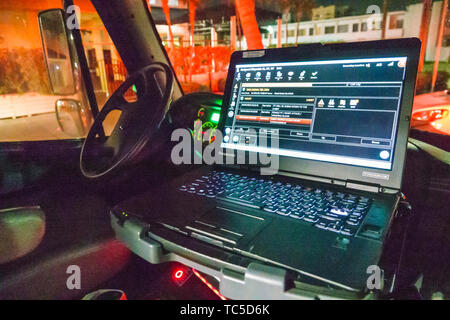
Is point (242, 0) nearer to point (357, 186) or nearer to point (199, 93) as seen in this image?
point (199, 93)

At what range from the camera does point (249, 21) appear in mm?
3127

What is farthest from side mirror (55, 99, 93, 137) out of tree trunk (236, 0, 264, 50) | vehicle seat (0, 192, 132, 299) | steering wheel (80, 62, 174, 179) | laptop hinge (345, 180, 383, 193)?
tree trunk (236, 0, 264, 50)

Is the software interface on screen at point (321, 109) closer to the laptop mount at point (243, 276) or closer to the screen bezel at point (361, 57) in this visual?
the screen bezel at point (361, 57)

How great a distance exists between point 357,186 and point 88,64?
6.06 feet

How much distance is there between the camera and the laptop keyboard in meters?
0.75

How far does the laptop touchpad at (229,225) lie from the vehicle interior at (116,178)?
0.18 feet

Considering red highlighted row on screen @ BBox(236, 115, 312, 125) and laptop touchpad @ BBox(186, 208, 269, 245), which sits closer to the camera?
laptop touchpad @ BBox(186, 208, 269, 245)

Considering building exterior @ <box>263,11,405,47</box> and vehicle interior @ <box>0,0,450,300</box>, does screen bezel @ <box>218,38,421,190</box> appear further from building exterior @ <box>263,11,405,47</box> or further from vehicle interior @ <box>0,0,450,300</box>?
building exterior @ <box>263,11,405,47</box>

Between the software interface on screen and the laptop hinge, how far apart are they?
63mm

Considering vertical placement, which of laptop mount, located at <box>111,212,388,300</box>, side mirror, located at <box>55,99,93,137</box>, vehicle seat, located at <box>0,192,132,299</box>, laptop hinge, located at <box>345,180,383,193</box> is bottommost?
vehicle seat, located at <box>0,192,132,299</box>

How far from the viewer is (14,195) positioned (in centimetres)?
179

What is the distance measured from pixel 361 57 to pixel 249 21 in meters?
2.46

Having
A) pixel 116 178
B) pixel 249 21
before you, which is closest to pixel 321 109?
pixel 116 178
